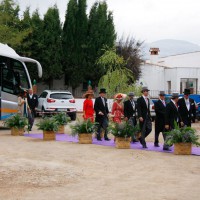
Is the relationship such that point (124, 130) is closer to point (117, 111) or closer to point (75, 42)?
point (117, 111)

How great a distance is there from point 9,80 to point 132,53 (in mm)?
25679

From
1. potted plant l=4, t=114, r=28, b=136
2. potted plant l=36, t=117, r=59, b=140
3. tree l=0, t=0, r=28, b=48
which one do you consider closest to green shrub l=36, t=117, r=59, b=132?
potted plant l=36, t=117, r=59, b=140

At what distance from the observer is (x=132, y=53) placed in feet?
160

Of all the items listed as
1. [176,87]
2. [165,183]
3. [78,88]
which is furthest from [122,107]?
[176,87]

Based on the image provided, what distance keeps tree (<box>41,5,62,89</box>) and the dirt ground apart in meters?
27.0

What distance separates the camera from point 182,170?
449 inches

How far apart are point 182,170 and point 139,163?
1.41 metres

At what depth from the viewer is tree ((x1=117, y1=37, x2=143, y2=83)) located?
156ft

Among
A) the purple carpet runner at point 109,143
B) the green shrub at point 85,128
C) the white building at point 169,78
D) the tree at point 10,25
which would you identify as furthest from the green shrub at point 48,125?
the white building at point 169,78

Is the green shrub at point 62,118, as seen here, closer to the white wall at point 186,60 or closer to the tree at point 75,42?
the tree at point 75,42

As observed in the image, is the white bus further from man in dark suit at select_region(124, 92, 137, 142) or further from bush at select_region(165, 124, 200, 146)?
bush at select_region(165, 124, 200, 146)

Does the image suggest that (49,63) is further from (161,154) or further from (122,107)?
(161,154)

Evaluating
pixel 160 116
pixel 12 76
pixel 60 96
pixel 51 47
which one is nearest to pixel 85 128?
pixel 160 116

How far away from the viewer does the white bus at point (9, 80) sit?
78.1ft
